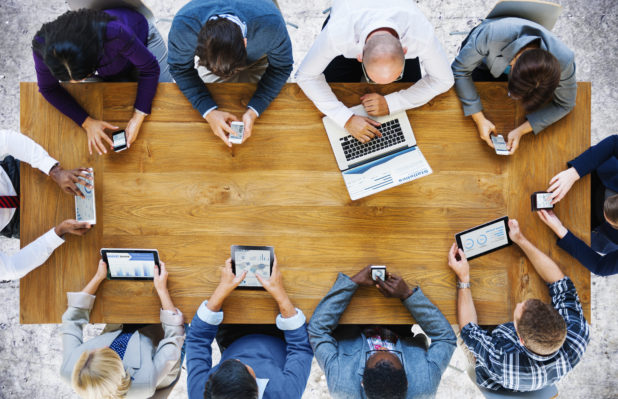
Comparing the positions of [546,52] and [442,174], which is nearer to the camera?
[546,52]

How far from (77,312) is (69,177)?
21.6 inches

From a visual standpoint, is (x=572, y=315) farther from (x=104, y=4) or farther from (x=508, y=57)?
(x=104, y=4)

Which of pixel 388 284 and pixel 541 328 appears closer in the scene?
pixel 541 328

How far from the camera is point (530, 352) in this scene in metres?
1.61

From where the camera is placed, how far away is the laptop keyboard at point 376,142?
5.69 ft

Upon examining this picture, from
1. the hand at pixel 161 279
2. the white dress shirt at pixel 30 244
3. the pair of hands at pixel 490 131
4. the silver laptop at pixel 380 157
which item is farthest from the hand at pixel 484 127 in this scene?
the white dress shirt at pixel 30 244

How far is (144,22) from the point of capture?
5.91ft

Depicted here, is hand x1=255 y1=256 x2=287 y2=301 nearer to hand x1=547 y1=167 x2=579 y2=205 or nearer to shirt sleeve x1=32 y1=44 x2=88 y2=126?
shirt sleeve x1=32 y1=44 x2=88 y2=126

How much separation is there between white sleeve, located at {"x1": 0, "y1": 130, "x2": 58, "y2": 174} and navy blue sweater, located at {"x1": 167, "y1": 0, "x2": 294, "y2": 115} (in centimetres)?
62

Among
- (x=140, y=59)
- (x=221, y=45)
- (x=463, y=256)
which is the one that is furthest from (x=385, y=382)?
(x=140, y=59)

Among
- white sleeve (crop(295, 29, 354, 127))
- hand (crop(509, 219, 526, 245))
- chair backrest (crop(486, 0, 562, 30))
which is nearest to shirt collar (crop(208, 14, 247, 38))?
white sleeve (crop(295, 29, 354, 127))

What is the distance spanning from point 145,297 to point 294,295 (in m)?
0.62

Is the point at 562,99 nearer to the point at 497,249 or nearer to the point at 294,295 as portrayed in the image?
the point at 497,249

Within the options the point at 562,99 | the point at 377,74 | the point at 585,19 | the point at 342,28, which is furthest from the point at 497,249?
the point at 585,19
